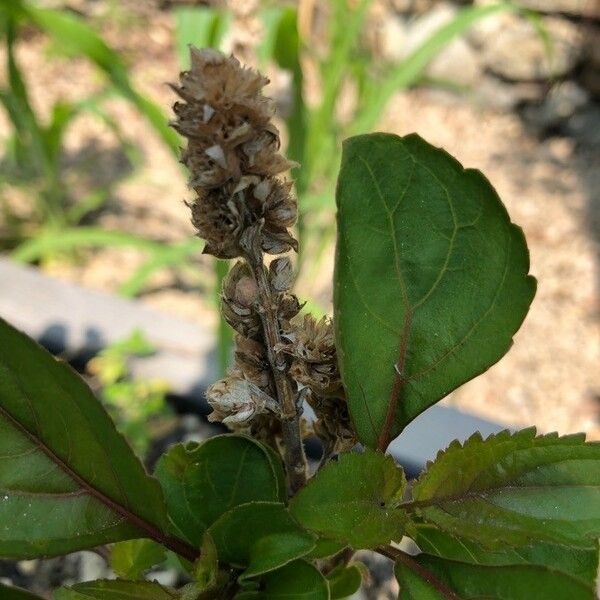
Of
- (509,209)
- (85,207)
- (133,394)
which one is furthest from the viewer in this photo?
(509,209)

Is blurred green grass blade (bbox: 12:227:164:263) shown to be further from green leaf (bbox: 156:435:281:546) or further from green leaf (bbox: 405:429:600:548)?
green leaf (bbox: 405:429:600:548)

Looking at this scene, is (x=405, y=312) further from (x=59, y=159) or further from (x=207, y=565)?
(x=59, y=159)

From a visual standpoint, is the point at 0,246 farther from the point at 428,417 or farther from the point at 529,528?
the point at 529,528

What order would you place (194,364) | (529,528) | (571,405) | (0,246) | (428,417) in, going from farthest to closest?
(0,246)
(571,405)
(194,364)
(428,417)
(529,528)

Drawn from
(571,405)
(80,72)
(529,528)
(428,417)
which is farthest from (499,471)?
(80,72)

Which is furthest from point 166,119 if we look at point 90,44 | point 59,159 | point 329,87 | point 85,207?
point 59,159

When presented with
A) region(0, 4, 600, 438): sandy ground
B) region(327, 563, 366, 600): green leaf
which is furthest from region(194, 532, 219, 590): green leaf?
region(0, 4, 600, 438): sandy ground
